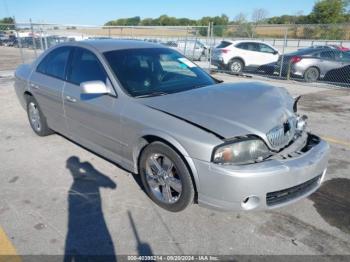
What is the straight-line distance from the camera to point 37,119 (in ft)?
17.3

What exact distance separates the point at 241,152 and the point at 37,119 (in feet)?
12.9

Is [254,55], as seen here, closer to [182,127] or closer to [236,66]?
[236,66]

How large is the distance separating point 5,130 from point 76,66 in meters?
2.71

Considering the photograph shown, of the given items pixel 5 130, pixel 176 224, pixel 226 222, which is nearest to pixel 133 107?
pixel 176 224

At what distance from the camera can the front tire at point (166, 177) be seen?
113 inches

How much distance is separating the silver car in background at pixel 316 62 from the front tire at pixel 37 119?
9.98 m

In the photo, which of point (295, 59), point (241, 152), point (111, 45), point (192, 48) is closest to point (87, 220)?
point (241, 152)

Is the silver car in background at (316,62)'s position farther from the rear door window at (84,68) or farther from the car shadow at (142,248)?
the car shadow at (142,248)

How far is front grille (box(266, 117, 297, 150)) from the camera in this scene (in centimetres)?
281

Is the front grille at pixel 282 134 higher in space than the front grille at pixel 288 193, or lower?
higher

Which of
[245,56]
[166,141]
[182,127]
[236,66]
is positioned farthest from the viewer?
[236,66]

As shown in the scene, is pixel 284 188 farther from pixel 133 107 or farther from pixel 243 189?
pixel 133 107

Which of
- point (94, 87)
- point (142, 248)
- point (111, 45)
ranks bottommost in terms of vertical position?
point (142, 248)

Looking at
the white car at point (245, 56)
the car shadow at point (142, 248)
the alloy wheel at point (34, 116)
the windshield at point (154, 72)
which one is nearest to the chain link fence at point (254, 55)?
the white car at point (245, 56)
